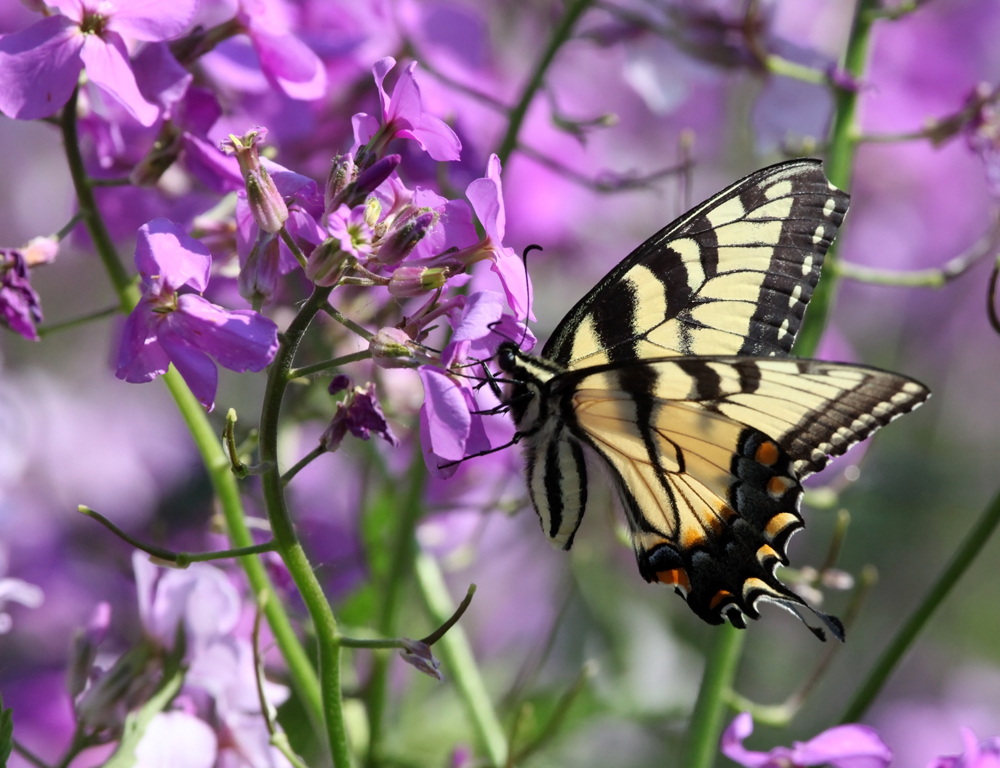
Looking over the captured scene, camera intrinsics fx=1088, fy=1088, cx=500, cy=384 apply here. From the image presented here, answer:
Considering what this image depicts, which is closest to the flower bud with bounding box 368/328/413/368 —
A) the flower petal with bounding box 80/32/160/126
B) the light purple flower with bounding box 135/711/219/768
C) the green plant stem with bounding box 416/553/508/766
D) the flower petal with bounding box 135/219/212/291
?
the flower petal with bounding box 135/219/212/291

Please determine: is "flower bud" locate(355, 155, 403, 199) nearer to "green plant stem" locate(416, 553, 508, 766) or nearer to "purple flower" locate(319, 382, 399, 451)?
"purple flower" locate(319, 382, 399, 451)

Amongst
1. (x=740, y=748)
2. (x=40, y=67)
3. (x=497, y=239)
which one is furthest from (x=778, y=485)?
(x=40, y=67)

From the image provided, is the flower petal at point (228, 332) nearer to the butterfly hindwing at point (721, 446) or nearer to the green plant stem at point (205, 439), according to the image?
the green plant stem at point (205, 439)

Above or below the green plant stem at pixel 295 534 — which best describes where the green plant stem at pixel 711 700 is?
below

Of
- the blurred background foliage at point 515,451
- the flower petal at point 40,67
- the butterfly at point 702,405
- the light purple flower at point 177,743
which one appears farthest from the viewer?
the blurred background foliage at point 515,451

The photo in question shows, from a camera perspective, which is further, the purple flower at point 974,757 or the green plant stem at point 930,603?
the green plant stem at point 930,603

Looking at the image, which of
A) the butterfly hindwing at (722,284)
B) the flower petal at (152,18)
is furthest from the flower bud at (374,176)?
the butterfly hindwing at (722,284)

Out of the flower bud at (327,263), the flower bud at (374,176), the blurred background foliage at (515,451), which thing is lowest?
the blurred background foliage at (515,451)

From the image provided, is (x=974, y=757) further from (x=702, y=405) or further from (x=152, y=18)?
(x=152, y=18)
